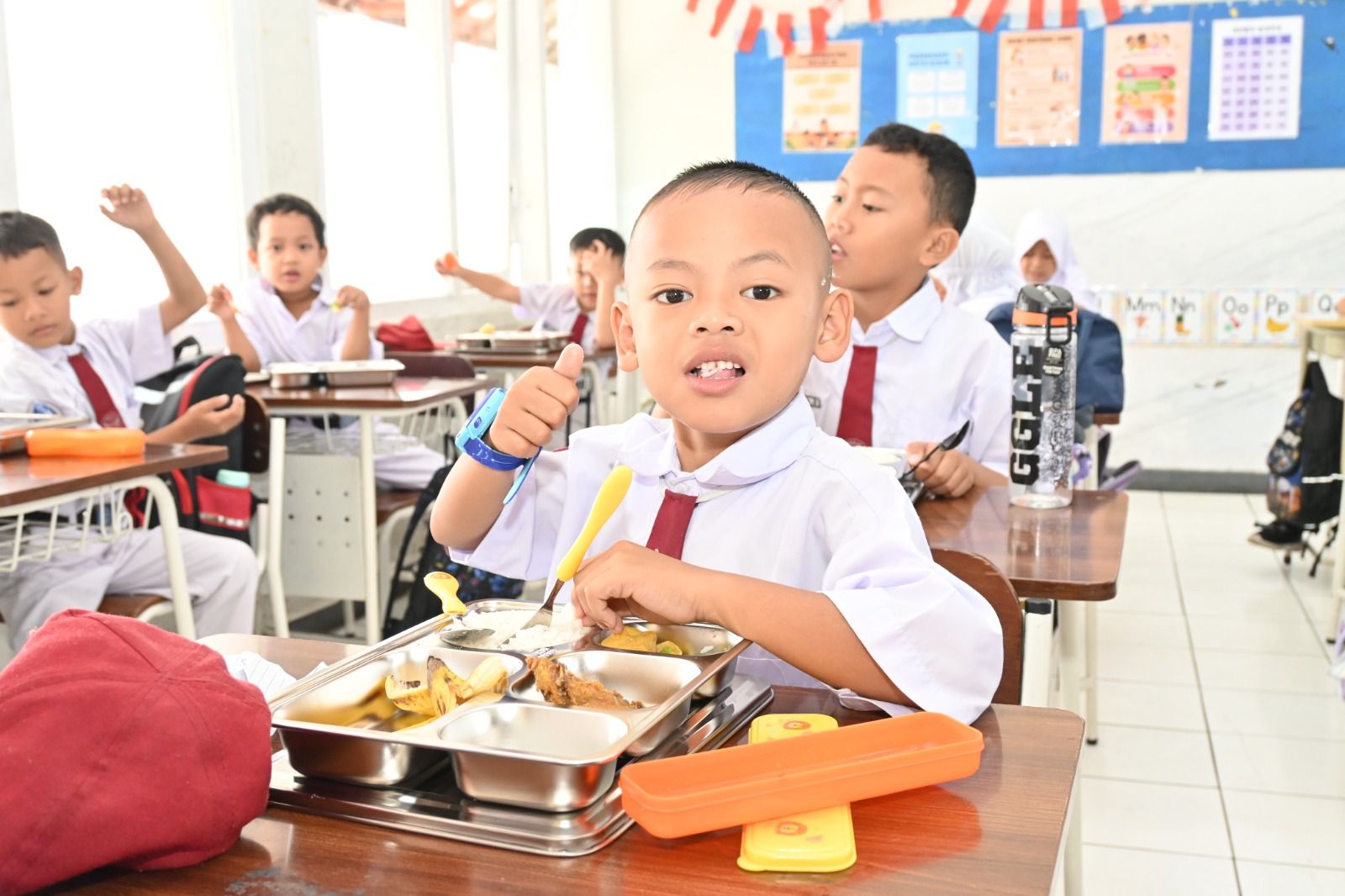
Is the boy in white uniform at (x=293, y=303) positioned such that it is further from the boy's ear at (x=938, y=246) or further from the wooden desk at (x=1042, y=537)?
the wooden desk at (x=1042, y=537)

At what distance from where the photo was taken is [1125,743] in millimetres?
2836

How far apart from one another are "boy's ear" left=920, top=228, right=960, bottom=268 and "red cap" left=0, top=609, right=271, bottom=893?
5.99 ft

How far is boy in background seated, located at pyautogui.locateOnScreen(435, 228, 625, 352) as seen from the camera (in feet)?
16.9

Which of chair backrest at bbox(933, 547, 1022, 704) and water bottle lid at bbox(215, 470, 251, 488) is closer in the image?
chair backrest at bbox(933, 547, 1022, 704)

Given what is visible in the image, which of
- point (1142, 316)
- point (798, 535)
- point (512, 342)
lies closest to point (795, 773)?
point (798, 535)

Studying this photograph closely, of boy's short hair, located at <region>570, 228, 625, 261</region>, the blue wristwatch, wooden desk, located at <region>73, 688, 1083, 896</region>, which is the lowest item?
wooden desk, located at <region>73, 688, 1083, 896</region>

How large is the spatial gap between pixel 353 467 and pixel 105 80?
1.36 m

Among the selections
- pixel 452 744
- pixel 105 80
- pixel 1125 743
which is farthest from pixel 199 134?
pixel 452 744

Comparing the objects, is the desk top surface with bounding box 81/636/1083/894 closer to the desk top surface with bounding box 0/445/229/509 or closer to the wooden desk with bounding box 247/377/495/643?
the desk top surface with bounding box 0/445/229/509

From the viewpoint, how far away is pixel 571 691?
80cm

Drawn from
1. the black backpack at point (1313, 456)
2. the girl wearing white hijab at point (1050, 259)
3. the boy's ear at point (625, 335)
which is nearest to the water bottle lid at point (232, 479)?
the boy's ear at point (625, 335)

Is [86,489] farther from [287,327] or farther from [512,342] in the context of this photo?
[512,342]

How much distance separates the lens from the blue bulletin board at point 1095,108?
5551 mm

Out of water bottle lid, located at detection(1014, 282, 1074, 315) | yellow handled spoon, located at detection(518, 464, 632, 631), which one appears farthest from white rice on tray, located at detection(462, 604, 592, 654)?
water bottle lid, located at detection(1014, 282, 1074, 315)
